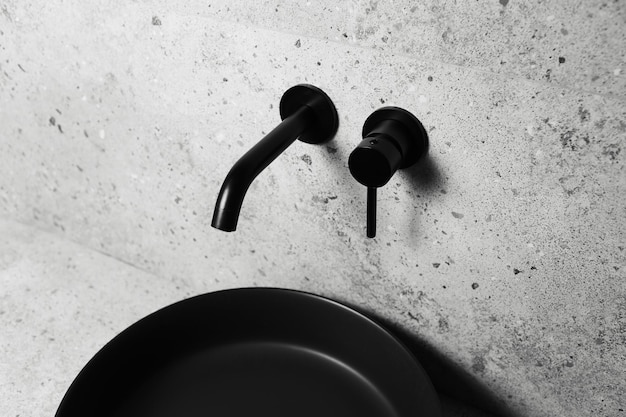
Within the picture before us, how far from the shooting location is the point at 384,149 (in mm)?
607

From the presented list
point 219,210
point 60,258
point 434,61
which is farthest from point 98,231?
point 434,61

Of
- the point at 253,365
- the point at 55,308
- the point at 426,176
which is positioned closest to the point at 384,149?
the point at 426,176

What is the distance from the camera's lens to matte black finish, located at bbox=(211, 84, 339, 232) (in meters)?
0.58

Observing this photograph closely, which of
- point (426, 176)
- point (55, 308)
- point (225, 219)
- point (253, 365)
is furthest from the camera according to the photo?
point (55, 308)

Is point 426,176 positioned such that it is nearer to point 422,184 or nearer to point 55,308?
point 422,184

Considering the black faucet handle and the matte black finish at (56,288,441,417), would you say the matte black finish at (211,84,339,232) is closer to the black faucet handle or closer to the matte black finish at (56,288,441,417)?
the black faucet handle

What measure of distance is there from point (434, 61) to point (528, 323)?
0.34 meters

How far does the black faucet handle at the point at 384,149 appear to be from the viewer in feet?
1.99

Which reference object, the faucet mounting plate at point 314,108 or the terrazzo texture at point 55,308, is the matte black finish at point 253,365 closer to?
the terrazzo texture at point 55,308

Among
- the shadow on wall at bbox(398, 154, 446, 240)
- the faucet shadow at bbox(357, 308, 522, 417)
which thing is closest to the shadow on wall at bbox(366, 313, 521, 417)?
the faucet shadow at bbox(357, 308, 522, 417)

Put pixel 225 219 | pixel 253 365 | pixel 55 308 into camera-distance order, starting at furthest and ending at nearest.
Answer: pixel 55 308 → pixel 253 365 → pixel 225 219

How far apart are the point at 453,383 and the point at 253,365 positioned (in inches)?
11.4

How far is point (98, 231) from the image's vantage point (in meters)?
1.11

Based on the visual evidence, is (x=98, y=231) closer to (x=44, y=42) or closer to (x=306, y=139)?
(x=44, y=42)
